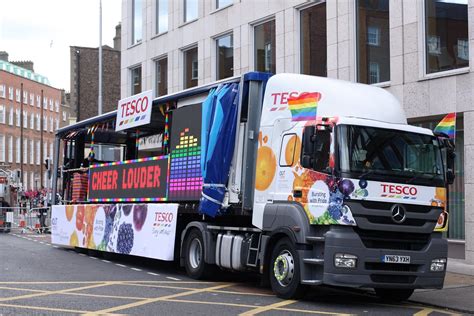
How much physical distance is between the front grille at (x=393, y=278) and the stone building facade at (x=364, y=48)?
598 cm

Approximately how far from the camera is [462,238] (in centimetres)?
1644


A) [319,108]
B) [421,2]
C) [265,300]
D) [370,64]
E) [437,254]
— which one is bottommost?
[265,300]

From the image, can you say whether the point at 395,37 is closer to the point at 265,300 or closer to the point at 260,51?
the point at 260,51

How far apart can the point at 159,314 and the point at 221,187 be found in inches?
141

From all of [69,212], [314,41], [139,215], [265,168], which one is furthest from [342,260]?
[314,41]

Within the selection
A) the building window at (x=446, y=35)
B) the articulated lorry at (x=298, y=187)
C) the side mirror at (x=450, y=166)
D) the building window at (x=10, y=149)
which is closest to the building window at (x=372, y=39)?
the building window at (x=446, y=35)

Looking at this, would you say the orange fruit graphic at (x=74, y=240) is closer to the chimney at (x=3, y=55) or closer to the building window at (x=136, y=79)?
the building window at (x=136, y=79)

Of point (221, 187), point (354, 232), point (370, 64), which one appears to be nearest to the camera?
point (354, 232)

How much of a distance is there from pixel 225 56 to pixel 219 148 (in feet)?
42.3

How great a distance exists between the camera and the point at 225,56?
2478 cm

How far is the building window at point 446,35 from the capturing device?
16500 mm

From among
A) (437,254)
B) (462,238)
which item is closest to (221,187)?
(437,254)

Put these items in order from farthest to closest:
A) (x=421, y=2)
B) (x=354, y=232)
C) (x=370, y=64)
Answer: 1. (x=370, y=64)
2. (x=421, y=2)
3. (x=354, y=232)

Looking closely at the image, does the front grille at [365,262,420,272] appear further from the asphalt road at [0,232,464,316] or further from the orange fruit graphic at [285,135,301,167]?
the orange fruit graphic at [285,135,301,167]
